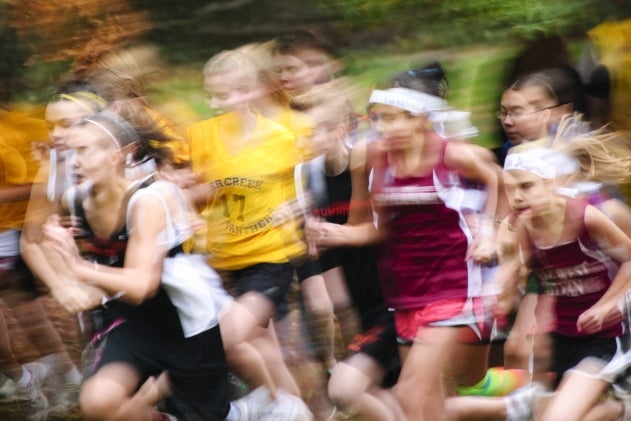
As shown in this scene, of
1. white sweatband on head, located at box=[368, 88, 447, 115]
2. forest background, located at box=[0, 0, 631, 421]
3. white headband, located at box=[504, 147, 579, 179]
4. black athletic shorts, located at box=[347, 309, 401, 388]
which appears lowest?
forest background, located at box=[0, 0, 631, 421]

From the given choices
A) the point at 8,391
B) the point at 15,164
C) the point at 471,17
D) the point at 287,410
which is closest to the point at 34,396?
the point at 8,391

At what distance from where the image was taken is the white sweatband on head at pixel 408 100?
16.8ft

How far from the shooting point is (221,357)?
5027 mm

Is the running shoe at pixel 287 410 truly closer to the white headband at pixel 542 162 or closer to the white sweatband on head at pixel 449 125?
the white sweatband on head at pixel 449 125

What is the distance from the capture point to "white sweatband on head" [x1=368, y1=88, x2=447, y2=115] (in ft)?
16.8

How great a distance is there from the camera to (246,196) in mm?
5902

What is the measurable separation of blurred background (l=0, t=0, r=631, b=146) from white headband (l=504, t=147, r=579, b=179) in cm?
375

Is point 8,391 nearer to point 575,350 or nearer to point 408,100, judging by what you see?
point 408,100

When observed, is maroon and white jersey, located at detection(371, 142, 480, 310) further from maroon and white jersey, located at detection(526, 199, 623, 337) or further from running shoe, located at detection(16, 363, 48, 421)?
running shoe, located at detection(16, 363, 48, 421)

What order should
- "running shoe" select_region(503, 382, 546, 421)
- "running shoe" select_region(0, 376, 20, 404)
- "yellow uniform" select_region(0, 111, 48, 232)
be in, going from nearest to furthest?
"running shoe" select_region(503, 382, 546, 421), "yellow uniform" select_region(0, 111, 48, 232), "running shoe" select_region(0, 376, 20, 404)

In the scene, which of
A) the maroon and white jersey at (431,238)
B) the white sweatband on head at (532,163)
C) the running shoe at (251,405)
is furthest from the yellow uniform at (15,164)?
the white sweatband on head at (532,163)

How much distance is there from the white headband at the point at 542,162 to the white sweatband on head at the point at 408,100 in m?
0.48

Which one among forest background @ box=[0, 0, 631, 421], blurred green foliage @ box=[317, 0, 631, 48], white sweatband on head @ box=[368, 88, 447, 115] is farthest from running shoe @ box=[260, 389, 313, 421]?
blurred green foliage @ box=[317, 0, 631, 48]

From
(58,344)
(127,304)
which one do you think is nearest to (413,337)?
(127,304)
